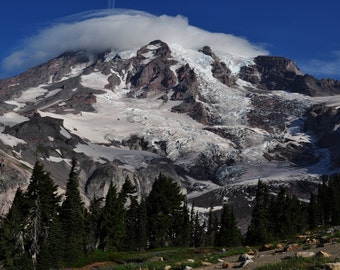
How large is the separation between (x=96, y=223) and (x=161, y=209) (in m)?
11.4

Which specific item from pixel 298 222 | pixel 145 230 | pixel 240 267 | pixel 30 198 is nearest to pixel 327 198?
pixel 298 222

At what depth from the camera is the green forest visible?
56.2 m

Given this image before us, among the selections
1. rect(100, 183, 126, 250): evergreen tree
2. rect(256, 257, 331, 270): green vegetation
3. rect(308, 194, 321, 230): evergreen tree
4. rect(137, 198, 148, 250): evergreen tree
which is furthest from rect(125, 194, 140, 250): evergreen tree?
rect(256, 257, 331, 270): green vegetation

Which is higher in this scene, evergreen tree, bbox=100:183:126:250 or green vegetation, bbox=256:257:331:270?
evergreen tree, bbox=100:183:126:250

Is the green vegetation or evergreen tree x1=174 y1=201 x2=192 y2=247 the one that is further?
evergreen tree x1=174 y1=201 x2=192 y2=247

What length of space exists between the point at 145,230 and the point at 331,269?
69.9 metres

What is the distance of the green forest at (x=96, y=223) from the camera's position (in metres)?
56.2

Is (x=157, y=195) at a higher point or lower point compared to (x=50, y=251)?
higher

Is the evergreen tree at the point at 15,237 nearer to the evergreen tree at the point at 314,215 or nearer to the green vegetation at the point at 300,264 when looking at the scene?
the green vegetation at the point at 300,264

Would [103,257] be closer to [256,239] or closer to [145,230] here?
[256,239]

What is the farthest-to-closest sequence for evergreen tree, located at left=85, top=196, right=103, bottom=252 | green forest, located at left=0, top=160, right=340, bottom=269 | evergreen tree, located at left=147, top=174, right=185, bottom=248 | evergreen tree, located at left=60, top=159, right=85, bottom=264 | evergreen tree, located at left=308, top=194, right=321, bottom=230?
1. evergreen tree, located at left=308, top=194, right=321, bottom=230
2. evergreen tree, located at left=147, top=174, right=185, bottom=248
3. evergreen tree, located at left=85, top=196, right=103, bottom=252
4. evergreen tree, located at left=60, top=159, right=85, bottom=264
5. green forest, located at left=0, top=160, right=340, bottom=269

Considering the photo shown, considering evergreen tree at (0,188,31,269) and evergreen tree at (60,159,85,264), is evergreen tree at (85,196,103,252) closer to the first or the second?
evergreen tree at (60,159,85,264)

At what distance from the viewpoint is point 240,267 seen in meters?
25.8

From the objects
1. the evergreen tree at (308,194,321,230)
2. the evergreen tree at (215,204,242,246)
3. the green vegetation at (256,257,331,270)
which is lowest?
the green vegetation at (256,257,331,270)
